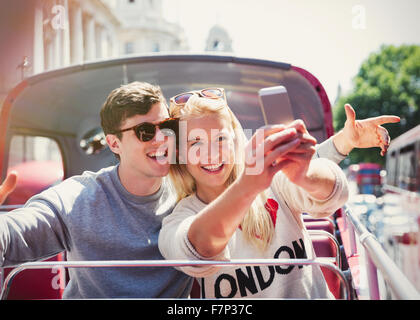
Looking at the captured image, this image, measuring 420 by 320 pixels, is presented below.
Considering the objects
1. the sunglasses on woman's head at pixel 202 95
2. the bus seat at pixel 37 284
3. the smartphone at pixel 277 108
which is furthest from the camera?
the bus seat at pixel 37 284

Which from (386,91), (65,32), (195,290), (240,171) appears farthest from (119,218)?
(386,91)

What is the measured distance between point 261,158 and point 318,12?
1.04 metres

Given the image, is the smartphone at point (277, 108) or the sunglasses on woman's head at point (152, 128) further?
the sunglasses on woman's head at point (152, 128)

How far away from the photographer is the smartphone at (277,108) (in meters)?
1.21

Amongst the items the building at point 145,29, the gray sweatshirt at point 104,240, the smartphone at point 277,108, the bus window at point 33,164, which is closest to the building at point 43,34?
the building at point 145,29

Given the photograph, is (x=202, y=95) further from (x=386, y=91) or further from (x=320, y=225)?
(x=386, y=91)

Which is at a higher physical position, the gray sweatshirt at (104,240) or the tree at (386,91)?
the tree at (386,91)

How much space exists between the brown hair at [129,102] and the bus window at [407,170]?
2.88 metres

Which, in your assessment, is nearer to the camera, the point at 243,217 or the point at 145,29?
the point at 243,217

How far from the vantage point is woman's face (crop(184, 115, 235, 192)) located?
128cm

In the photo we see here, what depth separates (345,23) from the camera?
1.64 m

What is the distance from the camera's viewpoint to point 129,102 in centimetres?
147

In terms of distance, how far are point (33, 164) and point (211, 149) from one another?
3.77 feet

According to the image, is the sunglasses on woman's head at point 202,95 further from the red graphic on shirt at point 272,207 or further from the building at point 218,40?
the building at point 218,40
